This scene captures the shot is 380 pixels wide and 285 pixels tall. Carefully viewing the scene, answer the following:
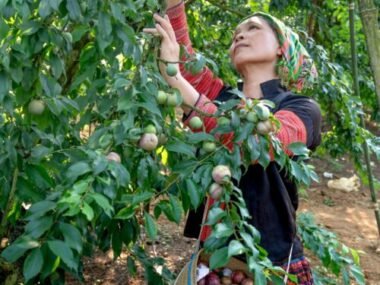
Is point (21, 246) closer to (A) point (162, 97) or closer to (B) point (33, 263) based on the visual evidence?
(B) point (33, 263)

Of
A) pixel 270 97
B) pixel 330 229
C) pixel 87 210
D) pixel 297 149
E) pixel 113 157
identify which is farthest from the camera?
pixel 330 229

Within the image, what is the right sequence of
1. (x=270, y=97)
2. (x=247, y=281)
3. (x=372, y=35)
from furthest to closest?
(x=372, y=35) < (x=270, y=97) < (x=247, y=281)

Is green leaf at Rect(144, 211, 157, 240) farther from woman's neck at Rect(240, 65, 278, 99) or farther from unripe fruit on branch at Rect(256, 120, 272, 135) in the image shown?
woman's neck at Rect(240, 65, 278, 99)

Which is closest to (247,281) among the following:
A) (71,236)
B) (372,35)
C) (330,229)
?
(71,236)

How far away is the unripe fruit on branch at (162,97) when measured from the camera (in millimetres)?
1363

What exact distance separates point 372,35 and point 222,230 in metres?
1.12

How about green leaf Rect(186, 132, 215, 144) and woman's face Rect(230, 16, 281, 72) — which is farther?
woman's face Rect(230, 16, 281, 72)

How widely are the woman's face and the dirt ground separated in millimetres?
751

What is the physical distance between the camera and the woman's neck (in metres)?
1.87

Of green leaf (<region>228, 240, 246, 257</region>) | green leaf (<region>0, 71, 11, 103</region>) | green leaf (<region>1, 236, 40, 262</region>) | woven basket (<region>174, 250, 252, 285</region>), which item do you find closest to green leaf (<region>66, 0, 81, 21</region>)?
green leaf (<region>0, 71, 11, 103</region>)

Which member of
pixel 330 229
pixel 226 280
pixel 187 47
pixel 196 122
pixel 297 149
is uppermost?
pixel 187 47

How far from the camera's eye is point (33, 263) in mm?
1143

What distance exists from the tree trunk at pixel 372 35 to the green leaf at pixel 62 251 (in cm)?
125

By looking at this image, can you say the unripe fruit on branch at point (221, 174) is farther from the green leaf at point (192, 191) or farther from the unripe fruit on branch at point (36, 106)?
the unripe fruit on branch at point (36, 106)
